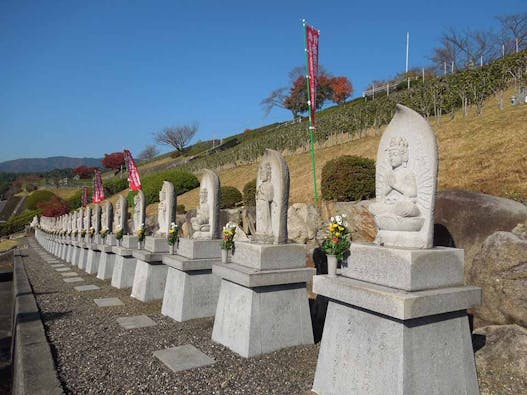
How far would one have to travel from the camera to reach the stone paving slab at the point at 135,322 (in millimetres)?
7427

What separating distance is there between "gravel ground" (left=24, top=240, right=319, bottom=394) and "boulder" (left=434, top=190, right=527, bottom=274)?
3016 millimetres

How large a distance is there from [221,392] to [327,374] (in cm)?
123

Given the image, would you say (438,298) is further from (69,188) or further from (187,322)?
(69,188)

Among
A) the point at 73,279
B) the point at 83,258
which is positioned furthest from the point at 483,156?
the point at 83,258

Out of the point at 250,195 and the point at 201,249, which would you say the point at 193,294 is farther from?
the point at 250,195

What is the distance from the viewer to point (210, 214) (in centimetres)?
807

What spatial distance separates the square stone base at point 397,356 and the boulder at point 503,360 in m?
0.66

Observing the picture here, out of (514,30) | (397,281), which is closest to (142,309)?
(397,281)

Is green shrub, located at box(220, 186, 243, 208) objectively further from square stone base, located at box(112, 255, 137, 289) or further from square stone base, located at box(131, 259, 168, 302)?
square stone base, located at box(131, 259, 168, 302)

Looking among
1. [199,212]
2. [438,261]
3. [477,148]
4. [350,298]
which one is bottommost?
[350,298]

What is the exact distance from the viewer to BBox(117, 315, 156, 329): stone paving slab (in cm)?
743

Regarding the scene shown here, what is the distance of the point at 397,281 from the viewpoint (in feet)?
12.6

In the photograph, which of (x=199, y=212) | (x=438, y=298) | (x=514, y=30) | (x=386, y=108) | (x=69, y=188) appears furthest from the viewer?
(x=69, y=188)

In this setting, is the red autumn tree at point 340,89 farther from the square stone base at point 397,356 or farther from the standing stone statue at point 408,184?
the square stone base at point 397,356
